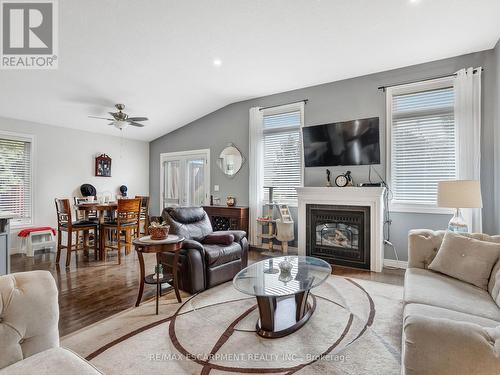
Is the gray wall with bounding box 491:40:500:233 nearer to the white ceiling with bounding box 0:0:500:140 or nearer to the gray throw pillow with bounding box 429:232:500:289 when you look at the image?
the white ceiling with bounding box 0:0:500:140

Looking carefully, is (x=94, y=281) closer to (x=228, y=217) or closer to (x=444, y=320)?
(x=228, y=217)

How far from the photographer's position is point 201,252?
10.1 ft

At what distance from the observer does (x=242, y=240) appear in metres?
3.72

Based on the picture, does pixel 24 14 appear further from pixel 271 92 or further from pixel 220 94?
pixel 271 92

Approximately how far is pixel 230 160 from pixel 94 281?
10.8 feet

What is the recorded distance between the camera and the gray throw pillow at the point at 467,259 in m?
2.09

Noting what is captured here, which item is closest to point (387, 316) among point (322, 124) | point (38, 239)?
point (322, 124)

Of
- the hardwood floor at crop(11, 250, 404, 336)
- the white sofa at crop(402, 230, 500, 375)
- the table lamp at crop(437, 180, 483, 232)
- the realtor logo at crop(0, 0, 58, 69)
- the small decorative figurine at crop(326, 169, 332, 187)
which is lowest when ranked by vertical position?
the hardwood floor at crop(11, 250, 404, 336)

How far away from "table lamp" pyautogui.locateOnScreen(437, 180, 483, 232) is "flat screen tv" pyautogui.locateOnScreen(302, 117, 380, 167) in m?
1.14

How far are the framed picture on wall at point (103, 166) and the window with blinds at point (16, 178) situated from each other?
3.97 ft

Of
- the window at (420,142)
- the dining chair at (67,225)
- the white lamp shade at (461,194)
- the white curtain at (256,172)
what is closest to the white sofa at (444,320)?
the white lamp shade at (461,194)

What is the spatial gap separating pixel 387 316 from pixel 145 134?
245 inches

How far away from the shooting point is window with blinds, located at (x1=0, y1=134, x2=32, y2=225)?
484 centimetres

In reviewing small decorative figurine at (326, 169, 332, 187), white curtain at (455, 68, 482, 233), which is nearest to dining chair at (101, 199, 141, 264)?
small decorative figurine at (326, 169, 332, 187)
